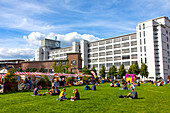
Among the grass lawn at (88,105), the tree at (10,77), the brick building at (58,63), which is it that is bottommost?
the grass lawn at (88,105)

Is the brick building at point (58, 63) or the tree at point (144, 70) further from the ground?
the brick building at point (58, 63)

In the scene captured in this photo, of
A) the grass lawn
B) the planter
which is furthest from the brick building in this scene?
the grass lawn

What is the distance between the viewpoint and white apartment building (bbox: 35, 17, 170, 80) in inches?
3162

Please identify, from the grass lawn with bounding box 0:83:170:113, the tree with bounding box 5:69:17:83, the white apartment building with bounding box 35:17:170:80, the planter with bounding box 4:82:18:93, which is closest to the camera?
the grass lawn with bounding box 0:83:170:113

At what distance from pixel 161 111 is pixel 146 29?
79748mm

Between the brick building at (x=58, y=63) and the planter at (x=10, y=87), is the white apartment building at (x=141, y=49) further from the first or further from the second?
the planter at (x=10, y=87)

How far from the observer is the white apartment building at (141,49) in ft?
263

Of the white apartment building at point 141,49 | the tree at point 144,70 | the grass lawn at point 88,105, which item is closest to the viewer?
the grass lawn at point 88,105

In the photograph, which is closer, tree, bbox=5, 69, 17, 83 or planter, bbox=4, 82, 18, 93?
planter, bbox=4, 82, 18, 93

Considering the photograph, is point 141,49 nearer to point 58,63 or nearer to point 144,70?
point 144,70

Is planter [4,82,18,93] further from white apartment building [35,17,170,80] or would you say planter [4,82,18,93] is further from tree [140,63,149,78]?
white apartment building [35,17,170,80]

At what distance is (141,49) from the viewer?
278 ft

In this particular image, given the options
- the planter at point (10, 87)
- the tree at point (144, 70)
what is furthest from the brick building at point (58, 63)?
the planter at point (10, 87)

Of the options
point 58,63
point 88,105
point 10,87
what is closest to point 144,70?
point 58,63
